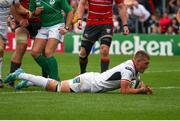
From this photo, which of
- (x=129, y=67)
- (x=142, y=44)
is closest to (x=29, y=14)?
(x=129, y=67)

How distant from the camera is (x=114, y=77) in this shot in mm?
15375

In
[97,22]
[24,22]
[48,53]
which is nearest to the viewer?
[48,53]

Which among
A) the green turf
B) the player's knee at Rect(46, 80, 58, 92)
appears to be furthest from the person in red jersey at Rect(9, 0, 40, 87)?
the player's knee at Rect(46, 80, 58, 92)

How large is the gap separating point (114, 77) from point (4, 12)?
10.7ft

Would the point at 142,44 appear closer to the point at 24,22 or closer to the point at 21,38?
the point at 21,38

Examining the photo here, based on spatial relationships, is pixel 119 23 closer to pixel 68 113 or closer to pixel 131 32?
pixel 131 32

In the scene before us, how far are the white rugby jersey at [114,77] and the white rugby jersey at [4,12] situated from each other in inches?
109

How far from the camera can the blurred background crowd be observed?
35.4 m

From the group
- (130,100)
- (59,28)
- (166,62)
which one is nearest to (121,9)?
(59,28)

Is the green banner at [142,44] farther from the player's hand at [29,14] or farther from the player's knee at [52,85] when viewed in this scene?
the player's knee at [52,85]

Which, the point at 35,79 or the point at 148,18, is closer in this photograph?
the point at 35,79

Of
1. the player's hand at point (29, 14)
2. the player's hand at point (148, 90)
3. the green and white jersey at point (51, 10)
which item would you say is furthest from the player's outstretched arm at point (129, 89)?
the player's hand at point (29, 14)

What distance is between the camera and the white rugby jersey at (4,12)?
56.0ft

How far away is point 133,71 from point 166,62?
13143 millimetres
